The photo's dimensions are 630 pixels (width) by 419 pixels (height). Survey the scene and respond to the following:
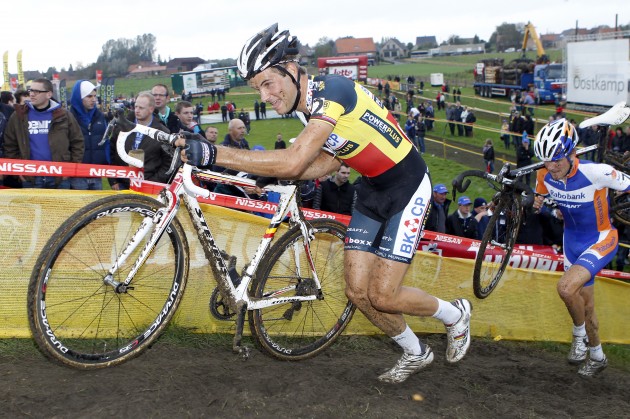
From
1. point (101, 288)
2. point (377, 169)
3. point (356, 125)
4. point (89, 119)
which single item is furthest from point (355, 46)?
point (356, 125)

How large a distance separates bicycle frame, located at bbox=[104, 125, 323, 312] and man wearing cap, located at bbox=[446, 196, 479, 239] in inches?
206

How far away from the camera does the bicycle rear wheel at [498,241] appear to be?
7414 mm

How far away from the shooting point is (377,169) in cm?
486

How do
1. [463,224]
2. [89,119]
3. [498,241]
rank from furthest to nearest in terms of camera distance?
[463,224], [89,119], [498,241]

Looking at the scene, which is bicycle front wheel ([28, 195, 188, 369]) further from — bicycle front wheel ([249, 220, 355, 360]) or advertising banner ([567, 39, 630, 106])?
advertising banner ([567, 39, 630, 106])

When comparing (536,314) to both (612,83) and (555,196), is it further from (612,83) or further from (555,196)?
(612,83)

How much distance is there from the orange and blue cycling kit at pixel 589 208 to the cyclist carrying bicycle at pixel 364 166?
196cm

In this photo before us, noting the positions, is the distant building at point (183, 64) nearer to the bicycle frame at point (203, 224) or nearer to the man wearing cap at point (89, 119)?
the man wearing cap at point (89, 119)

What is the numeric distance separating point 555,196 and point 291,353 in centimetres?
360

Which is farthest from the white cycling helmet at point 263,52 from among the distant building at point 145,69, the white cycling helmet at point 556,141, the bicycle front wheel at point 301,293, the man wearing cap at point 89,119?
the distant building at point 145,69

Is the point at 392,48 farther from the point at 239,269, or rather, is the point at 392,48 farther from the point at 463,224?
the point at 239,269

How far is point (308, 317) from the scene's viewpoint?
20.1 feet

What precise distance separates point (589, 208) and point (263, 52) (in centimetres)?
436

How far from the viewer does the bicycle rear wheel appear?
292 inches
